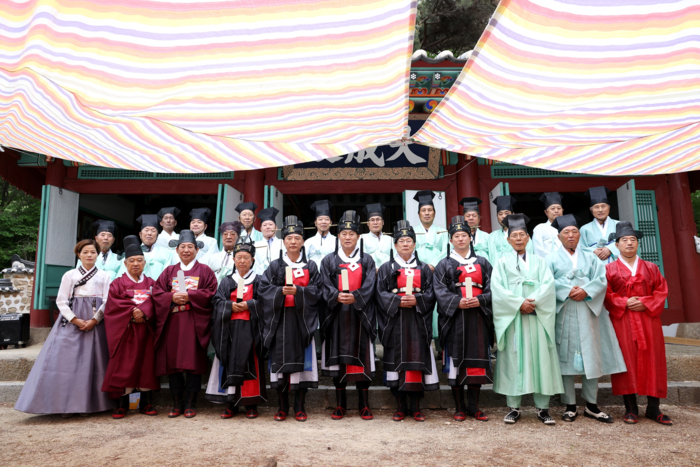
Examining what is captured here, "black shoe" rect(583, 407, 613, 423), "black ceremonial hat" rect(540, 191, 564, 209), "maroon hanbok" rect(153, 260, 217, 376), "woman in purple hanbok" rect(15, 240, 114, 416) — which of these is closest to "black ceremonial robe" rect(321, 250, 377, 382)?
"maroon hanbok" rect(153, 260, 217, 376)

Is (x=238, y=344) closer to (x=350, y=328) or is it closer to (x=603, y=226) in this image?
(x=350, y=328)

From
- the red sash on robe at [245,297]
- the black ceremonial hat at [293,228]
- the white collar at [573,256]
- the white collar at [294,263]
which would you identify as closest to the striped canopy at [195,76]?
the black ceremonial hat at [293,228]

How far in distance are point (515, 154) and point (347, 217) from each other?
1.76 meters

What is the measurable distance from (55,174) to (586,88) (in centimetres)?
814

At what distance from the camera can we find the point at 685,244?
24.7 ft

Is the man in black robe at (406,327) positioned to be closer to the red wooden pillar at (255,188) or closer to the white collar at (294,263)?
the white collar at (294,263)

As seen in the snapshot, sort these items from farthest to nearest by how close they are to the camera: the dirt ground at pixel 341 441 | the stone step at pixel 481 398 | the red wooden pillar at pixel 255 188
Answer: the red wooden pillar at pixel 255 188 → the stone step at pixel 481 398 → the dirt ground at pixel 341 441

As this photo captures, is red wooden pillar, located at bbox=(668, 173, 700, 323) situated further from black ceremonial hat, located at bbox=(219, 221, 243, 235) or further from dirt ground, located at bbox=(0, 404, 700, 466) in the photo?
black ceremonial hat, located at bbox=(219, 221, 243, 235)

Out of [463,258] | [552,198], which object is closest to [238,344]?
[463,258]

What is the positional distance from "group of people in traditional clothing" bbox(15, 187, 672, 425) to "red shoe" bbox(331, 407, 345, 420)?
0.01 m

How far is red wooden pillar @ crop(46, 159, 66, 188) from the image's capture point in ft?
25.3

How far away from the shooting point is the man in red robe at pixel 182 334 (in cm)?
439

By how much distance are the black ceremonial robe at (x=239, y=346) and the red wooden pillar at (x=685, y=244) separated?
7.00 meters

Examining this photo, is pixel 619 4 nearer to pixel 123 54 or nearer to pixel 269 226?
pixel 123 54
